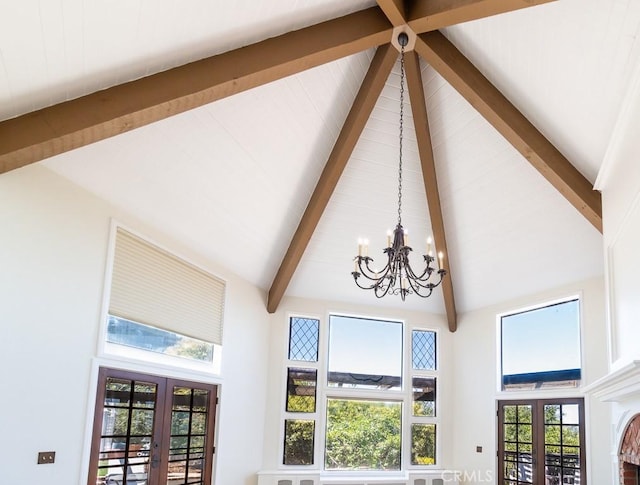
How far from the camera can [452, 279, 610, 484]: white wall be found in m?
6.70

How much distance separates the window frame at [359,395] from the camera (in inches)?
333

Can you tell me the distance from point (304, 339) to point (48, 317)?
4.71m

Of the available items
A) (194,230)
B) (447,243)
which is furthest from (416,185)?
(194,230)

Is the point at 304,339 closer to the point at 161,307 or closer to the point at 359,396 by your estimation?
the point at 359,396

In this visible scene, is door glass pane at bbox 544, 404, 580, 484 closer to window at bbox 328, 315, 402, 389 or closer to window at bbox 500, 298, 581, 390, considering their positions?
window at bbox 500, 298, 581, 390

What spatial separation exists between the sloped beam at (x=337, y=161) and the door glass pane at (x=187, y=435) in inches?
74.9

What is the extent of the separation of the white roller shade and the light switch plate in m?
1.29

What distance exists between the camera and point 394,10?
464 cm

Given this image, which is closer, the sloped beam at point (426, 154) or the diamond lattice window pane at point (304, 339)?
the sloped beam at point (426, 154)

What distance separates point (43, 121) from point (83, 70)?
1.51 ft

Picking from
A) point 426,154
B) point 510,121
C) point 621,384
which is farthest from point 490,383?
point 621,384

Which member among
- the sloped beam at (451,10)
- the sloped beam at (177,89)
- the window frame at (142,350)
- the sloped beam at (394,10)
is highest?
the sloped beam at (394,10)

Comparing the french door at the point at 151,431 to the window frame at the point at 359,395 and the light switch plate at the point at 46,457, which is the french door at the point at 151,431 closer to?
the light switch plate at the point at 46,457

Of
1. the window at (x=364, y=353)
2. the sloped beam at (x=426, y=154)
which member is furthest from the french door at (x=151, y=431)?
the sloped beam at (x=426, y=154)
